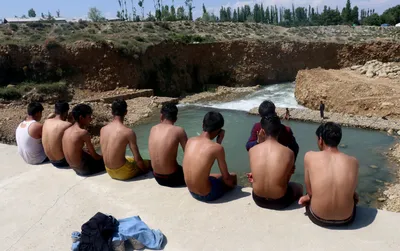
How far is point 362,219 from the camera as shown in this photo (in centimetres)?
343

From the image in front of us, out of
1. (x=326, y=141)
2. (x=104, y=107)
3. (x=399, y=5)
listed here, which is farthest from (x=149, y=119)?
(x=399, y=5)

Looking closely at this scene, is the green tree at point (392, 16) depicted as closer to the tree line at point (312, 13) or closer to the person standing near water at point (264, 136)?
the tree line at point (312, 13)

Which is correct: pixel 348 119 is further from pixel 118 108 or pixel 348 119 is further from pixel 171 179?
pixel 118 108

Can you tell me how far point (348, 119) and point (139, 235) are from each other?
45.0 ft

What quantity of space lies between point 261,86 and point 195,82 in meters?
5.40

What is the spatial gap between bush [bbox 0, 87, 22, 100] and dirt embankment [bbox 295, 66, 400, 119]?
15.3m

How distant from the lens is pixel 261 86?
26906 millimetres

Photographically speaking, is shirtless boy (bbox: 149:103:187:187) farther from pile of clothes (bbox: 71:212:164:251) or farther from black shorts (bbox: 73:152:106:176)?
black shorts (bbox: 73:152:106:176)

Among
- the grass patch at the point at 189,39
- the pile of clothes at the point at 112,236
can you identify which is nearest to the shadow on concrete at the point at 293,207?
the pile of clothes at the point at 112,236

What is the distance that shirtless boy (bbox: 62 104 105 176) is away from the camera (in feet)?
15.4

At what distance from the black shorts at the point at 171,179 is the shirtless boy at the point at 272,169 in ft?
3.61

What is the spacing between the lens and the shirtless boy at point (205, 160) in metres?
3.76

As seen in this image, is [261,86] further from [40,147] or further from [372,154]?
[40,147]

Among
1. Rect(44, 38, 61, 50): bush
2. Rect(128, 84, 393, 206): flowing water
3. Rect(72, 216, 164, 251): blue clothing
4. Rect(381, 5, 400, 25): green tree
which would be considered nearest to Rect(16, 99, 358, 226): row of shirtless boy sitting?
Rect(72, 216, 164, 251): blue clothing
